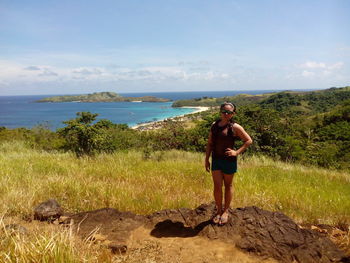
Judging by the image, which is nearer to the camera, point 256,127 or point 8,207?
point 8,207

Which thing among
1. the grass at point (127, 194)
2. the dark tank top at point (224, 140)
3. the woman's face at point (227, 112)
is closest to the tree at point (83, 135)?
the grass at point (127, 194)

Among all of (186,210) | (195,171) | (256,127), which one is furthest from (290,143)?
(186,210)

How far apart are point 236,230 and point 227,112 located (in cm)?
185

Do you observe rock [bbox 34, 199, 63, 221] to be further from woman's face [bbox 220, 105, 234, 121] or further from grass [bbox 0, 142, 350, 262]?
woman's face [bbox 220, 105, 234, 121]

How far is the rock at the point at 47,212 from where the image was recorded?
4.41m

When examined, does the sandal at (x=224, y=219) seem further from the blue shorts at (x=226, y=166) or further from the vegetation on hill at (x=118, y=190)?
the vegetation on hill at (x=118, y=190)

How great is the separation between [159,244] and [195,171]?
4.22 m

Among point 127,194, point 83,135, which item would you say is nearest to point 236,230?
Answer: point 127,194

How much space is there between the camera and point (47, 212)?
4.42 meters

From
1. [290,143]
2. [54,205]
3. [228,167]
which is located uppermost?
[228,167]

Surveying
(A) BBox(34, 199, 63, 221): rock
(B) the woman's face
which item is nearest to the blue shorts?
(B) the woman's face

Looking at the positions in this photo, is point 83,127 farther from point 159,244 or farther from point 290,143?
point 290,143

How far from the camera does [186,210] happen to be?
4703 mm

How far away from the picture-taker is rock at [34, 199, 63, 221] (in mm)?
4406
